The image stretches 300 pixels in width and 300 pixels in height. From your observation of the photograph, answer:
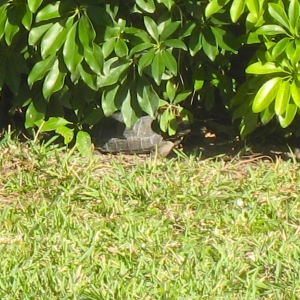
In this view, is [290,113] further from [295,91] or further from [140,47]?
[140,47]

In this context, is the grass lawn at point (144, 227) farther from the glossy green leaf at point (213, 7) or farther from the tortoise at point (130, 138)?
the glossy green leaf at point (213, 7)

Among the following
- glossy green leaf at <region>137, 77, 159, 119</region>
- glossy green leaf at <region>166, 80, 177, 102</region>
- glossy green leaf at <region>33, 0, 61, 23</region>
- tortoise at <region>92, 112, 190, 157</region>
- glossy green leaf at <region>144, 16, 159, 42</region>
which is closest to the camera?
glossy green leaf at <region>33, 0, 61, 23</region>

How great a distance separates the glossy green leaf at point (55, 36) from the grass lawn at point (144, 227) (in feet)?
2.03

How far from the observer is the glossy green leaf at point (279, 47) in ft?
13.5

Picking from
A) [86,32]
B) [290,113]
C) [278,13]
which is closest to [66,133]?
[86,32]

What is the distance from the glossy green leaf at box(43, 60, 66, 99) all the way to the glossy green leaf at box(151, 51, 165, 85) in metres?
0.49

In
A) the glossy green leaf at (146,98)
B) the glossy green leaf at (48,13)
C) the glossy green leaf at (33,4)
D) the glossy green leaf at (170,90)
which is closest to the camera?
the glossy green leaf at (33,4)

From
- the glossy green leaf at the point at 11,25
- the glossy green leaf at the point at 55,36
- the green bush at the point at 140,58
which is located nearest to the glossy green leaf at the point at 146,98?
the green bush at the point at 140,58

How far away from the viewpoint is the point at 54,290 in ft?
11.0

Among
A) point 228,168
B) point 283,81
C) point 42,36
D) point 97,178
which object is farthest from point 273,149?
point 42,36

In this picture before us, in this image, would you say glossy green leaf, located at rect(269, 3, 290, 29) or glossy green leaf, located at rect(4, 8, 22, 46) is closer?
glossy green leaf, located at rect(269, 3, 290, 29)

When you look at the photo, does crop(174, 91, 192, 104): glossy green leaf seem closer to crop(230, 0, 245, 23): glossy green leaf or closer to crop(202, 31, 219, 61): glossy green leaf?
crop(202, 31, 219, 61): glossy green leaf

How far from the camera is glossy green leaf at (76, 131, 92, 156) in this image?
4792mm

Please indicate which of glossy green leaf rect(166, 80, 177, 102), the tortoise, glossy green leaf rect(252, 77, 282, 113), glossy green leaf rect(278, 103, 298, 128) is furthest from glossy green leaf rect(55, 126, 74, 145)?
glossy green leaf rect(278, 103, 298, 128)
